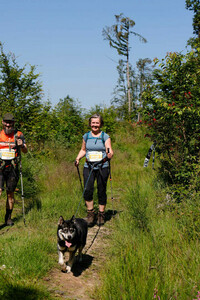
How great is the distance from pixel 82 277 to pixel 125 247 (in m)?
0.69

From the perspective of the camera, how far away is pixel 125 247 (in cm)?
418

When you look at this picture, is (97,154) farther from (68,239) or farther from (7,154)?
(68,239)

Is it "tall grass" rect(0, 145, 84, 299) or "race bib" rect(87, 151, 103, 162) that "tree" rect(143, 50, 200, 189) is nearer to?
"race bib" rect(87, 151, 103, 162)

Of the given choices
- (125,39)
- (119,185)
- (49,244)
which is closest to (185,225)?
(49,244)

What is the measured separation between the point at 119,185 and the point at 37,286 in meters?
6.51

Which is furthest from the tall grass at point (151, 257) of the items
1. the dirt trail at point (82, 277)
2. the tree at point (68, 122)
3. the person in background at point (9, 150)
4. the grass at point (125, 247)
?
the tree at point (68, 122)

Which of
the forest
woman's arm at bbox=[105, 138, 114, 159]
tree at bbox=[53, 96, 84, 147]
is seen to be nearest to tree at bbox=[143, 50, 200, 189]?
the forest

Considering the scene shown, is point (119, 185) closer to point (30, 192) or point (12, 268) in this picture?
point (30, 192)

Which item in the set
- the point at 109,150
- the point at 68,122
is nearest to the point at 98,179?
the point at 109,150

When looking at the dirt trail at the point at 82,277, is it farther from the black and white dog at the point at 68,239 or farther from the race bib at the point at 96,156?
the race bib at the point at 96,156

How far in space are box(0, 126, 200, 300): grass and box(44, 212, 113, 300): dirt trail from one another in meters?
0.14

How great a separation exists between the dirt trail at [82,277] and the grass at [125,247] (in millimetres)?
143

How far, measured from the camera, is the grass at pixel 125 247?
9.95 feet

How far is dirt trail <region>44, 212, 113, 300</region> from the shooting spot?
140 inches
